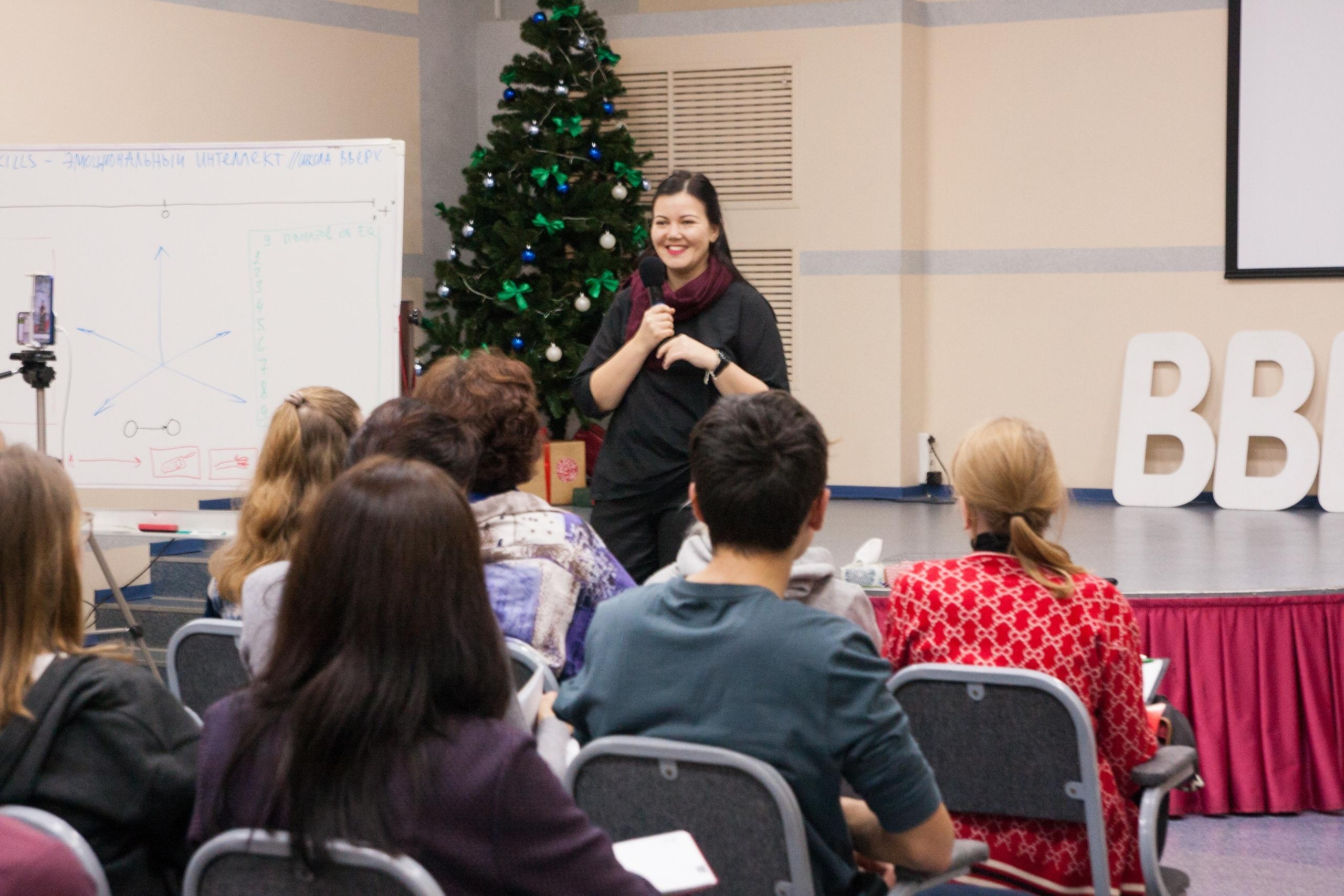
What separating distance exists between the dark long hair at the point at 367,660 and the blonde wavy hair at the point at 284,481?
3.61 feet

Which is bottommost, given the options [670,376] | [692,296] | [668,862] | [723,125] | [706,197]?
[668,862]

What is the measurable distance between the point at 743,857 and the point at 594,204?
5566mm

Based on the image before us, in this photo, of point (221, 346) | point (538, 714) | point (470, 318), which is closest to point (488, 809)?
point (538, 714)

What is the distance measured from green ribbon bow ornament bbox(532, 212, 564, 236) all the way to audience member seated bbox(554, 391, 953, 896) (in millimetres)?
5234

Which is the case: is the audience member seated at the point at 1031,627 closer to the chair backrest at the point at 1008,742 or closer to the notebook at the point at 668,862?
the chair backrest at the point at 1008,742

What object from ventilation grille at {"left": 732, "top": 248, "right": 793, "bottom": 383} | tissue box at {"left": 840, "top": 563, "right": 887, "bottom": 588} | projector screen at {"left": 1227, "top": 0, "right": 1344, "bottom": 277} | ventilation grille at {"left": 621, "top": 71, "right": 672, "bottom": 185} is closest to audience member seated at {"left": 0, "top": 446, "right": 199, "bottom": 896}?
tissue box at {"left": 840, "top": 563, "right": 887, "bottom": 588}

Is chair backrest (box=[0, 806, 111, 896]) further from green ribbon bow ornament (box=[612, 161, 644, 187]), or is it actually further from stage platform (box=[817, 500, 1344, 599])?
green ribbon bow ornament (box=[612, 161, 644, 187])

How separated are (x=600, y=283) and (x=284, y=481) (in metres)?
4.46

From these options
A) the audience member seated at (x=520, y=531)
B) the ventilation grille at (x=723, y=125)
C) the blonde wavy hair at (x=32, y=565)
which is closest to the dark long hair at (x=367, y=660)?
the blonde wavy hair at (x=32, y=565)

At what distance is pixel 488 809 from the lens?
1.17 metres

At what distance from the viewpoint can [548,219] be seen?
6.77 metres

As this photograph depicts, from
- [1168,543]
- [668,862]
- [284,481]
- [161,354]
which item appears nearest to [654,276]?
[284,481]

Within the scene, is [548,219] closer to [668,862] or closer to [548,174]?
[548,174]

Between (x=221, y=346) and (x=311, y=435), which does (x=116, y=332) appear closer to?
(x=221, y=346)
